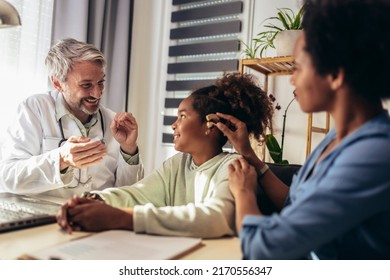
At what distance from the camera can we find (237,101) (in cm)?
117

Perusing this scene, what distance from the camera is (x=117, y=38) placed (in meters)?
2.59

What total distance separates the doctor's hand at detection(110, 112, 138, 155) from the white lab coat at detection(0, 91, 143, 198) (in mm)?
76

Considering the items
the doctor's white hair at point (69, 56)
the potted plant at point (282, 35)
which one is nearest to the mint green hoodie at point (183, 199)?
the doctor's white hair at point (69, 56)

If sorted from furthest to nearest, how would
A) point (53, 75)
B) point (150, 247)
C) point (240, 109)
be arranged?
point (53, 75), point (240, 109), point (150, 247)

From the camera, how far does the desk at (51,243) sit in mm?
663

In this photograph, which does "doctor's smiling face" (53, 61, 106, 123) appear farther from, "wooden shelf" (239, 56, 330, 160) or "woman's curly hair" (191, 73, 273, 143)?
"wooden shelf" (239, 56, 330, 160)

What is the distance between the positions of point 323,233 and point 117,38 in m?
2.33

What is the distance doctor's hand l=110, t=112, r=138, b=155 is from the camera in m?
1.43

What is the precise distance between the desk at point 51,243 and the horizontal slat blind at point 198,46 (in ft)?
5.65

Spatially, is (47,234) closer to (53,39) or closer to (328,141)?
(328,141)

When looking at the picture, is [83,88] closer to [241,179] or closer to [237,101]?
[237,101]

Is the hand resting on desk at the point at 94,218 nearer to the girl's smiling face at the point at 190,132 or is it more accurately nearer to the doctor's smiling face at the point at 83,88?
the girl's smiling face at the point at 190,132

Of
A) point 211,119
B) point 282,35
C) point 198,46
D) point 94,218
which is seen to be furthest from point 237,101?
Answer: point 198,46
